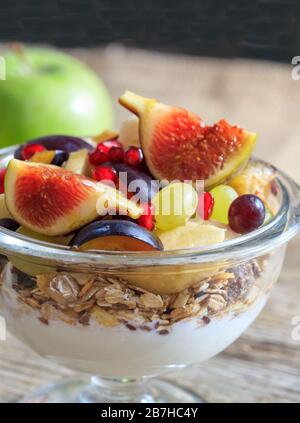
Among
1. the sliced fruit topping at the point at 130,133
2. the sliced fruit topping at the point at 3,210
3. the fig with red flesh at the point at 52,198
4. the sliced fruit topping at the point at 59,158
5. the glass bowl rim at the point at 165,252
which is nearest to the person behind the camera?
the glass bowl rim at the point at 165,252

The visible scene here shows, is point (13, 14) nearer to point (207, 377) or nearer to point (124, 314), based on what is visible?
point (207, 377)

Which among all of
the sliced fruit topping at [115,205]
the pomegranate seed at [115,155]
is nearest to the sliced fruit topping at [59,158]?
the pomegranate seed at [115,155]

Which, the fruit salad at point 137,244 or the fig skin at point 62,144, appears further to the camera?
the fig skin at point 62,144

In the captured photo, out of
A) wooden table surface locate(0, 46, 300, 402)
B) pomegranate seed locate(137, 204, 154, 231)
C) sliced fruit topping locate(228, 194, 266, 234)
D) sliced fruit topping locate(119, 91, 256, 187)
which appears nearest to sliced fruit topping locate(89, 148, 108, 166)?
sliced fruit topping locate(119, 91, 256, 187)

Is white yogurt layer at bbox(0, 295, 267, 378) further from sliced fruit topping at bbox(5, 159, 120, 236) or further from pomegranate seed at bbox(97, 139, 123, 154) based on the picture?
pomegranate seed at bbox(97, 139, 123, 154)

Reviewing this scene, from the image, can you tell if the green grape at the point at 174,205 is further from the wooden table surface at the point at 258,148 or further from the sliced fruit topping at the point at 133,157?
the wooden table surface at the point at 258,148

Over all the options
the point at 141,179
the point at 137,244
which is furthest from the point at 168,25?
the point at 137,244

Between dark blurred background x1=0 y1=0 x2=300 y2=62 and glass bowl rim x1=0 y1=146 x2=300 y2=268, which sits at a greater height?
glass bowl rim x1=0 y1=146 x2=300 y2=268
